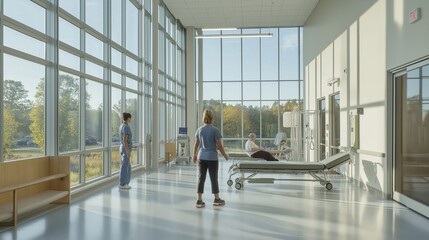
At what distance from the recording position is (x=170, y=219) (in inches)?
190

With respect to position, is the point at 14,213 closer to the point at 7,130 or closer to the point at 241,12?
the point at 7,130

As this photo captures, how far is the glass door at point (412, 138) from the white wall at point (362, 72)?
0.28m

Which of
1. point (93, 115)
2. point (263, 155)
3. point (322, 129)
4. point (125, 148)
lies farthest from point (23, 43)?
point (322, 129)

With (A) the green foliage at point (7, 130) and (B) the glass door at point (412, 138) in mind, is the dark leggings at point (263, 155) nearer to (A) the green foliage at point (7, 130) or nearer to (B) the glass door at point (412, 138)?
(B) the glass door at point (412, 138)

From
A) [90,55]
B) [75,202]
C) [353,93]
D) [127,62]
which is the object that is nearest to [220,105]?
[127,62]

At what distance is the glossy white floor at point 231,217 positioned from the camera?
A: 4.15 metres

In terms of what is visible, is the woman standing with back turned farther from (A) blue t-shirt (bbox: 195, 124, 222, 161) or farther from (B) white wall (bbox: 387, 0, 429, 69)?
(B) white wall (bbox: 387, 0, 429, 69)

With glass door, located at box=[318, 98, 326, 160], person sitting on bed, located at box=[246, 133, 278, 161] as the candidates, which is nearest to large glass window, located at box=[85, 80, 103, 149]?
person sitting on bed, located at box=[246, 133, 278, 161]

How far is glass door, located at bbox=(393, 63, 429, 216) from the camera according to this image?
516cm

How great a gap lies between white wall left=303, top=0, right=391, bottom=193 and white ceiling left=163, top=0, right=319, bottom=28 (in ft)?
6.92

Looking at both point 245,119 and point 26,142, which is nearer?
point 26,142

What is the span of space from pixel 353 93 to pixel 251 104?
8321 mm

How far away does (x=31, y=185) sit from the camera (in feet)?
16.1

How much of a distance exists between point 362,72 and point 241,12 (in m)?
6.78
